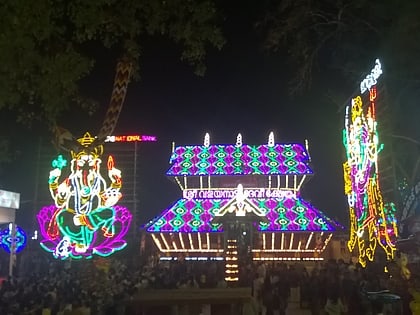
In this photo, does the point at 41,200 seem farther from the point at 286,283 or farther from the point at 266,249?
the point at 286,283

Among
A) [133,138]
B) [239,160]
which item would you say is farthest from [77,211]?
[133,138]

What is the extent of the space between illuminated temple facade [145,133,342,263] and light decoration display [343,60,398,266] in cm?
218

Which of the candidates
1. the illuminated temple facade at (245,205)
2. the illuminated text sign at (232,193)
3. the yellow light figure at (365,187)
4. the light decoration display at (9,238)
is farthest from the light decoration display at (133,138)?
the yellow light figure at (365,187)

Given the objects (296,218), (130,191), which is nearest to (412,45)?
(296,218)

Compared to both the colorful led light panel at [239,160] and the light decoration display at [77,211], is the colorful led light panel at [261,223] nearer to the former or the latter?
the colorful led light panel at [239,160]

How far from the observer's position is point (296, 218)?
28797mm

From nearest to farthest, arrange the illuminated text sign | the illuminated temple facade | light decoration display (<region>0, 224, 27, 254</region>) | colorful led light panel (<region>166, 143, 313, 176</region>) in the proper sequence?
1. light decoration display (<region>0, 224, 27, 254</region>)
2. the illuminated temple facade
3. the illuminated text sign
4. colorful led light panel (<region>166, 143, 313, 176</region>)

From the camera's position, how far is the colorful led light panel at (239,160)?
31.8m

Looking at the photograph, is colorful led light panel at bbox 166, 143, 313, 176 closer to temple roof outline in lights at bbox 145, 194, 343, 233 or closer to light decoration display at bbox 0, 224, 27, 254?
temple roof outline in lights at bbox 145, 194, 343, 233

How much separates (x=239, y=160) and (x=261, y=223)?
6.21 metres

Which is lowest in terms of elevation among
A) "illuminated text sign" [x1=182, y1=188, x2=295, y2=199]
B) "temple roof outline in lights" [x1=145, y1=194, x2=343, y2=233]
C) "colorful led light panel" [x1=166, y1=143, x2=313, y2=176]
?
"temple roof outline in lights" [x1=145, y1=194, x2=343, y2=233]

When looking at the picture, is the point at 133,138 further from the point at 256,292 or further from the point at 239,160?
the point at 256,292

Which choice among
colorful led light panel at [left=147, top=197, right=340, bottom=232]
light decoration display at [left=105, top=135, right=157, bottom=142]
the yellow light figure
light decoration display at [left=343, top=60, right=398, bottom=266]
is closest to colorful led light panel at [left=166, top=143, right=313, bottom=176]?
colorful led light panel at [left=147, top=197, right=340, bottom=232]

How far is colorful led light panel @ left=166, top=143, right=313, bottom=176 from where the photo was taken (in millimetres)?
31828
